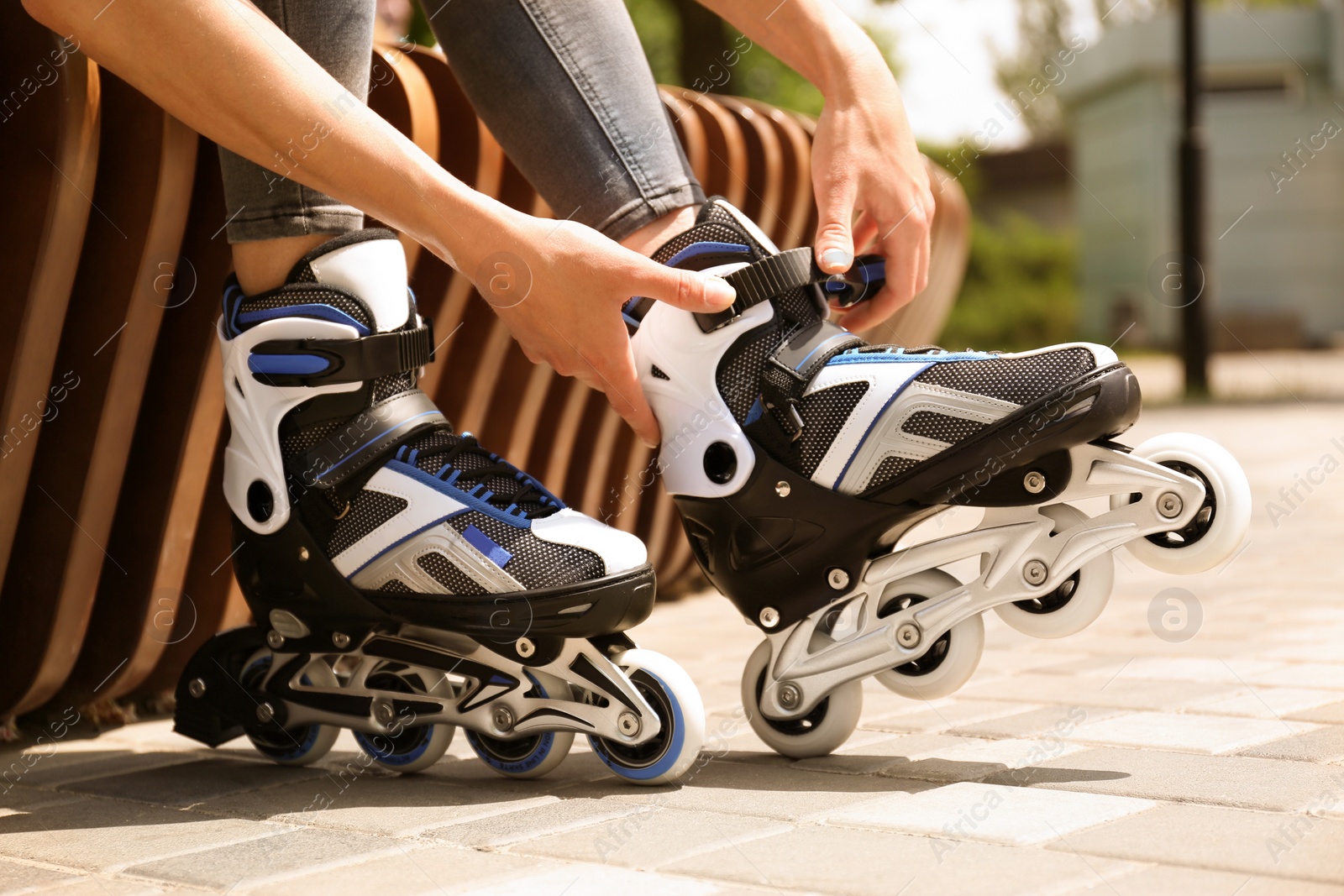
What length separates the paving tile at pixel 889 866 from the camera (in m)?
1.14

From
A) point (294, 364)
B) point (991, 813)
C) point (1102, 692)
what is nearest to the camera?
point (991, 813)

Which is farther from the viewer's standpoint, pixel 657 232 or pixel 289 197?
pixel 657 232

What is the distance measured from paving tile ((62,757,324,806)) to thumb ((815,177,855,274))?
88cm

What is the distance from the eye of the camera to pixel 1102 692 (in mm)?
2004

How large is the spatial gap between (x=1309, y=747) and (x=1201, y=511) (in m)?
0.30

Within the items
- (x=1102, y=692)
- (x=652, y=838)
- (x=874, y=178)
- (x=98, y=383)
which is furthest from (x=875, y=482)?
(x=98, y=383)

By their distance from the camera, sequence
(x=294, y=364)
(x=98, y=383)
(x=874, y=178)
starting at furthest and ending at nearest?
1. (x=98, y=383)
2. (x=874, y=178)
3. (x=294, y=364)

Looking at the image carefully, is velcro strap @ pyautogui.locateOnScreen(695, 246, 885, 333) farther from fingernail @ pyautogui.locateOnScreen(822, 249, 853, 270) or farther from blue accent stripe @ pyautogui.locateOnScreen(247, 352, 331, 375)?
blue accent stripe @ pyautogui.locateOnScreen(247, 352, 331, 375)

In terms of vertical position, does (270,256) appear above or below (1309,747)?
above

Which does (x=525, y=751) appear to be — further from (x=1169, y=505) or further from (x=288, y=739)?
(x=1169, y=505)

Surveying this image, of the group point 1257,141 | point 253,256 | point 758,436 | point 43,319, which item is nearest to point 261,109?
point 253,256

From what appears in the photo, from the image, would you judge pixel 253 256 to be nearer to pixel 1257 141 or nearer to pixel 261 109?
pixel 261 109

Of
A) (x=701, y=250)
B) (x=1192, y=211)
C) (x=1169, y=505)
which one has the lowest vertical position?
(x=1169, y=505)

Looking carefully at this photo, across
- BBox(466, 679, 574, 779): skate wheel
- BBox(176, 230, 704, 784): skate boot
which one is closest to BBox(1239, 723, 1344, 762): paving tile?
BBox(176, 230, 704, 784): skate boot
